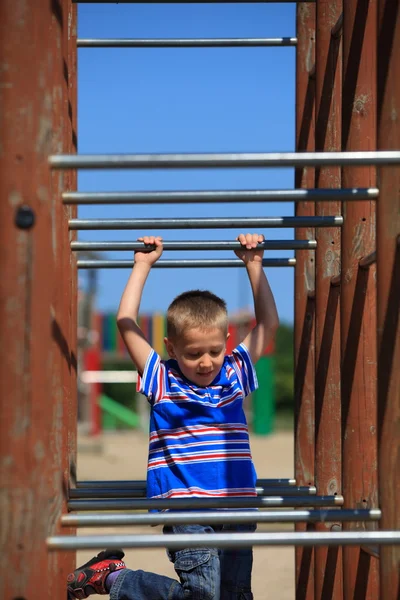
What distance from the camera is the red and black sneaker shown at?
2.96m

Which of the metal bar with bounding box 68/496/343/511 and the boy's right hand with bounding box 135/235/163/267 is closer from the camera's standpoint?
the metal bar with bounding box 68/496/343/511

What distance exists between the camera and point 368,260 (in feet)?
7.66

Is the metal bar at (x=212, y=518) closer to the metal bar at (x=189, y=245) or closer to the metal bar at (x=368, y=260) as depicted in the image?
the metal bar at (x=368, y=260)

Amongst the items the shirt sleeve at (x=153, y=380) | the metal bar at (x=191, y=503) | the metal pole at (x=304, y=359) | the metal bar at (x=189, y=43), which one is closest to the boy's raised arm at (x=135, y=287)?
the shirt sleeve at (x=153, y=380)

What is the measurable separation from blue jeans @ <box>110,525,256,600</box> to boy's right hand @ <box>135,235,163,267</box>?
76cm

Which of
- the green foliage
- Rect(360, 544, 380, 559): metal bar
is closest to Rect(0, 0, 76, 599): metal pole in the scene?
Rect(360, 544, 380, 559): metal bar

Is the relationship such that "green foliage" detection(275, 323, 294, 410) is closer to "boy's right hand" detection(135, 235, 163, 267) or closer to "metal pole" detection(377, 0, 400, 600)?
"boy's right hand" detection(135, 235, 163, 267)

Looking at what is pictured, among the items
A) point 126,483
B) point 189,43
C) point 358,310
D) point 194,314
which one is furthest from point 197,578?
point 189,43

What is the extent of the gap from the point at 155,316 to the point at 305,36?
18.0 m

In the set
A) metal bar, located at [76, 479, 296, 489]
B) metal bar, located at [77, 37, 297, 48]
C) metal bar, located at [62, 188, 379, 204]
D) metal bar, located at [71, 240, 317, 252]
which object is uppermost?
metal bar, located at [77, 37, 297, 48]

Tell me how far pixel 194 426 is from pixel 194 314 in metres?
0.33

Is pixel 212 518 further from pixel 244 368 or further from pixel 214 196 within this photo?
pixel 244 368

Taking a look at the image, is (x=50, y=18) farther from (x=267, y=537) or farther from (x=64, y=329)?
(x=267, y=537)

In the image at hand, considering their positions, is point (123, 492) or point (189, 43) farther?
point (189, 43)
